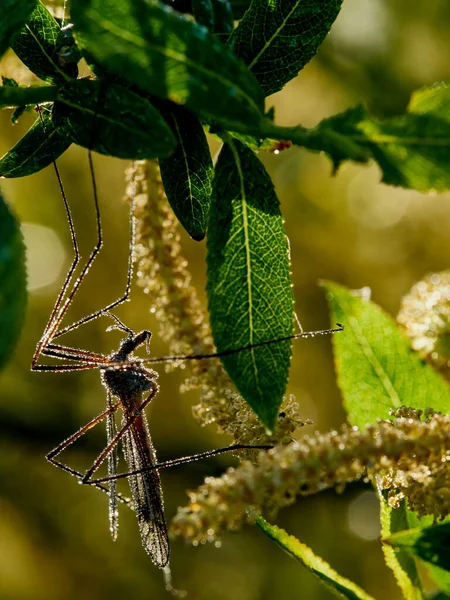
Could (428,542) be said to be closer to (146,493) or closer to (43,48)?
(43,48)

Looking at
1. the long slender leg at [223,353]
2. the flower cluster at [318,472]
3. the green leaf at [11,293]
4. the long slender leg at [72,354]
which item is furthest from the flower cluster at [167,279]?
the green leaf at [11,293]

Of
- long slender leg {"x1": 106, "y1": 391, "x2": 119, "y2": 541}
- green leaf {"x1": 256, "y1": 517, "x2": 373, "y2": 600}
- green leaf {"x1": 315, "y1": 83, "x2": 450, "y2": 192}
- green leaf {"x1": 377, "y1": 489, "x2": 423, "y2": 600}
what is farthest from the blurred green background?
green leaf {"x1": 315, "y1": 83, "x2": 450, "y2": 192}

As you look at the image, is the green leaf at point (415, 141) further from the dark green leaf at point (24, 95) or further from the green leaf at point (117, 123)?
the dark green leaf at point (24, 95)

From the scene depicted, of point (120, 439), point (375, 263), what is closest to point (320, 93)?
point (375, 263)

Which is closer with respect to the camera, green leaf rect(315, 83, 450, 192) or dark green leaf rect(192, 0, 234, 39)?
green leaf rect(315, 83, 450, 192)

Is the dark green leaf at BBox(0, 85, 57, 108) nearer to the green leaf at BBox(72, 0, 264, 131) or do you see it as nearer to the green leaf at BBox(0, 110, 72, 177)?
the green leaf at BBox(0, 110, 72, 177)
